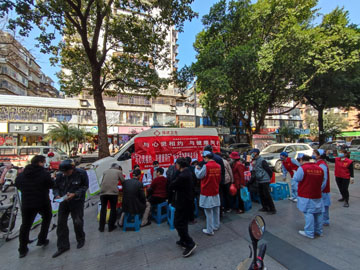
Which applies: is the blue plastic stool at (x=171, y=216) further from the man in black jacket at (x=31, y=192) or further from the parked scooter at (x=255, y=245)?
the parked scooter at (x=255, y=245)

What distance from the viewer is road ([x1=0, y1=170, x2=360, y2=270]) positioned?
284 centimetres

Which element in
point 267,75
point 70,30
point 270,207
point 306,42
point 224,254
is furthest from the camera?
point 267,75

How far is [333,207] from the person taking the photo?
16.8 feet

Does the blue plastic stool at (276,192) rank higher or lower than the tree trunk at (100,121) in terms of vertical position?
→ lower

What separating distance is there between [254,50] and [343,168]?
12.3m

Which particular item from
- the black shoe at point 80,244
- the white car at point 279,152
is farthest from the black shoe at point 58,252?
the white car at point 279,152

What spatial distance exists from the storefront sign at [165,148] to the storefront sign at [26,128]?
21.3 m

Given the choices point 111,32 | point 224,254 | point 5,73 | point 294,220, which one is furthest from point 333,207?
point 5,73

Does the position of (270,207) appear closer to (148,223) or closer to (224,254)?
(224,254)

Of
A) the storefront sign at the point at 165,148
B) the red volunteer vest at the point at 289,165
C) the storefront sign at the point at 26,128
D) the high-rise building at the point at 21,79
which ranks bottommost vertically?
the red volunteer vest at the point at 289,165

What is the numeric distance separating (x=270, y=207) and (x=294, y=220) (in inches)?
23.6

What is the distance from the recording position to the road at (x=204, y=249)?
2.84 metres

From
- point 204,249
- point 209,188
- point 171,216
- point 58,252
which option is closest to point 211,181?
point 209,188

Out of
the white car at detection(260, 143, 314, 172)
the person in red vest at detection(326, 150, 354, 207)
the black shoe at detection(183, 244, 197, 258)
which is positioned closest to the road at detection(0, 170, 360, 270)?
the black shoe at detection(183, 244, 197, 258)
